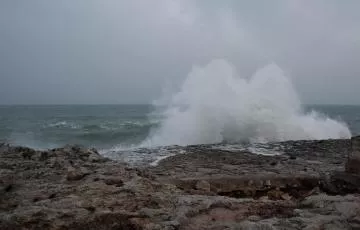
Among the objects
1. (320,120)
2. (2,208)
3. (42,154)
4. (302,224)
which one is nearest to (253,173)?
(42,154)

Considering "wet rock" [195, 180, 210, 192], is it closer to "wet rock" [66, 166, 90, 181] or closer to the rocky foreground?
the rocky foreground

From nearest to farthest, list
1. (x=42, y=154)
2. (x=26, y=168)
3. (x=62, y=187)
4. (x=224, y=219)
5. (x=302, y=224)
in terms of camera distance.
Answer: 1. (x=302, y=224)
2. (x=224, y=219)
3. (x=62, y=187)
4. (x=26, y=168)
5. (x=42, y=154)

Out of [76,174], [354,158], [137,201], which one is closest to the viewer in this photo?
[137,201]

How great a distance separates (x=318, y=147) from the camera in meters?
16.3

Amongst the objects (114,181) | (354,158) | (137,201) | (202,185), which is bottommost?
(202,185)

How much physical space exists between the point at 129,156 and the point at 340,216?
10.2 meters

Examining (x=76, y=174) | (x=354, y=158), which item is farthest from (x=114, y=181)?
(x=354, y=158)

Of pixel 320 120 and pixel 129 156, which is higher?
pixel 320 120

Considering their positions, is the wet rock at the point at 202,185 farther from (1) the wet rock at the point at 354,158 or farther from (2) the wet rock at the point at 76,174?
(1) the wet rock at the point at 354,158

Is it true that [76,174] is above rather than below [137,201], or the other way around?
above

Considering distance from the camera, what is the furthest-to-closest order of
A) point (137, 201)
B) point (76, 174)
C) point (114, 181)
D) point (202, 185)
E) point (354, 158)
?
point (202, 185)
point (354, 158)
point (76, 174)
point (114, 181)
point (137, 201)

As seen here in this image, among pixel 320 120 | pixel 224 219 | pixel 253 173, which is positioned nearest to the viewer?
pixel 224 219

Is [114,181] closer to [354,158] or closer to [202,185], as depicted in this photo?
[202,185]

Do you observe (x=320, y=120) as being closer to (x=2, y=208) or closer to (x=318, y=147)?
(x=318, y=147)
